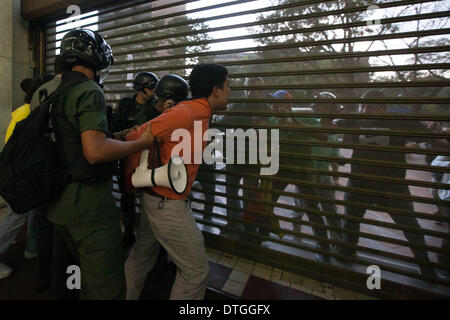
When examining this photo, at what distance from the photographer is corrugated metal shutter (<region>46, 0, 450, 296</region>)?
2.32 m

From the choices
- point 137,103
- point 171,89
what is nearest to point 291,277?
point 171,89

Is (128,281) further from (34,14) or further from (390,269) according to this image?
(34,14)

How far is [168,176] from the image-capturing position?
1651mm

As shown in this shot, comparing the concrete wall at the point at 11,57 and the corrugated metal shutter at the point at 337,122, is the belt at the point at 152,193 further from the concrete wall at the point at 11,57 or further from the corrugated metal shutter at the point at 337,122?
the concrete wall at the point at 11,57

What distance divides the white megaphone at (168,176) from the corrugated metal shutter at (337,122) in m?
1.52

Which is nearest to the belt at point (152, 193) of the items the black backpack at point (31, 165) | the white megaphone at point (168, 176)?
the white megaphone at point (168, 176)

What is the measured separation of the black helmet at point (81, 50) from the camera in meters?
1.67

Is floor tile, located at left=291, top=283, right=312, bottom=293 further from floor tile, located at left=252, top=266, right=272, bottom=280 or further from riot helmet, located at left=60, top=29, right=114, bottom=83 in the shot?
riot helmet, located at left=60, top=29, right=114, bottom=83

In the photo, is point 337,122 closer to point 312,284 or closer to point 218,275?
point 312,284

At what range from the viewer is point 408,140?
2396mm

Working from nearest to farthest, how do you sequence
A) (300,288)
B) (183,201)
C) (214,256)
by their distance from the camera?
(183,201) < (300,288) < (214,256)

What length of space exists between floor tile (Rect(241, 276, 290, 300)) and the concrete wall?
5.96 meters

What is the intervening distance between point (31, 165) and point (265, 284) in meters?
2.56
